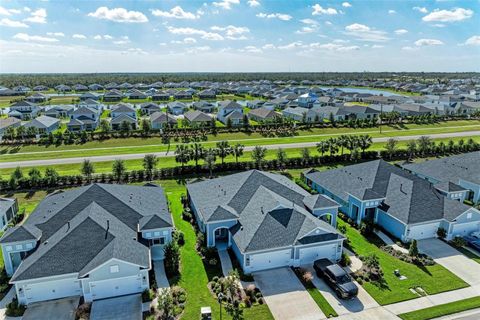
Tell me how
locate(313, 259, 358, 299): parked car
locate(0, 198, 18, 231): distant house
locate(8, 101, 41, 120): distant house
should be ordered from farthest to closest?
locate(8, 101, 41, 120): distant house → locate(0, 198, 18, 231): distant house → locate(313, 259, 358, 299): parked car

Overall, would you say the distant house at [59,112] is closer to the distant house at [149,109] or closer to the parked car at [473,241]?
the distant house at [149,109]

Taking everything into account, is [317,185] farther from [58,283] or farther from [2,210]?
[2,210]

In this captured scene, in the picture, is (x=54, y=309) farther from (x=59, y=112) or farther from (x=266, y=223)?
(x=59, y=112)

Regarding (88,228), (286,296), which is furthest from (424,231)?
(88,228)

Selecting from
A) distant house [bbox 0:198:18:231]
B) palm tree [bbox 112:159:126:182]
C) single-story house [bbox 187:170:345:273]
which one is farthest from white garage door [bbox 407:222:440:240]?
distant house [bbox 0:198:18:231]

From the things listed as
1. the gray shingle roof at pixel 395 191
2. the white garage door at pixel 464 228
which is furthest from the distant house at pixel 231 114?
the white garage door at pixel 464 228

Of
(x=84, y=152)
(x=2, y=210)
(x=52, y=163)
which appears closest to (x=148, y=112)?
(x=84, y=152)

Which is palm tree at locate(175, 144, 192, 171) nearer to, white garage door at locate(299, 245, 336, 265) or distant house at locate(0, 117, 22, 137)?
white garage door at locate(299, 245, 336, 265)
